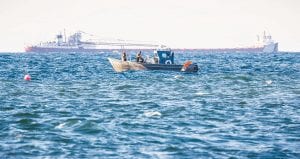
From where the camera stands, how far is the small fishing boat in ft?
153

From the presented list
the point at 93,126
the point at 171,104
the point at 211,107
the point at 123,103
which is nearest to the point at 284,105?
the point at 211,107

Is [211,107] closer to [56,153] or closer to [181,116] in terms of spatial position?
[181,116]

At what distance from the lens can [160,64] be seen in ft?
153

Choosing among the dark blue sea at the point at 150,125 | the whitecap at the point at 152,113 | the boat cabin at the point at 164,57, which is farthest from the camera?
the boat cabin at the point at 164,57

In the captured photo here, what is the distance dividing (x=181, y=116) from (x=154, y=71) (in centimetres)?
2820

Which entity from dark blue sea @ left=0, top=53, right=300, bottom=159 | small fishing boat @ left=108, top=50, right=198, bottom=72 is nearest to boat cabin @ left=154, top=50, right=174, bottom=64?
small fishing boat @ left=108, top=50, right=198, bottom=72

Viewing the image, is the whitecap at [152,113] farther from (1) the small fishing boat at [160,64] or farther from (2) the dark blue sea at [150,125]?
(1) the small fishing boat at [160,64]

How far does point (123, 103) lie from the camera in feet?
74.8

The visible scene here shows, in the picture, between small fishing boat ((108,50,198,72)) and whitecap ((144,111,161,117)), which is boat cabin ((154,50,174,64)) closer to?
small fishing boat ((108,50,198,72))

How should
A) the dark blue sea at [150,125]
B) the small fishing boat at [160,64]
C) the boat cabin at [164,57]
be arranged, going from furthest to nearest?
the boat cabin at [164,57] < the small fishing boat at [160,64] < the dark blue sea at [150,125]

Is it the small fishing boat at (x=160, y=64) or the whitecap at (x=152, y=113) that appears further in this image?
the small fishing boat at (x=160, y=64)

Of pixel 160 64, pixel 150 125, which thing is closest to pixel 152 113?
pixel 150 125

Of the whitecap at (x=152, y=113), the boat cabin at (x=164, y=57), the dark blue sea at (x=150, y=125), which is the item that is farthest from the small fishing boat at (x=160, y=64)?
the whitecap at (x=152, y=113)

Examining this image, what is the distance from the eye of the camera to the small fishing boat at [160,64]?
46.6 meters
